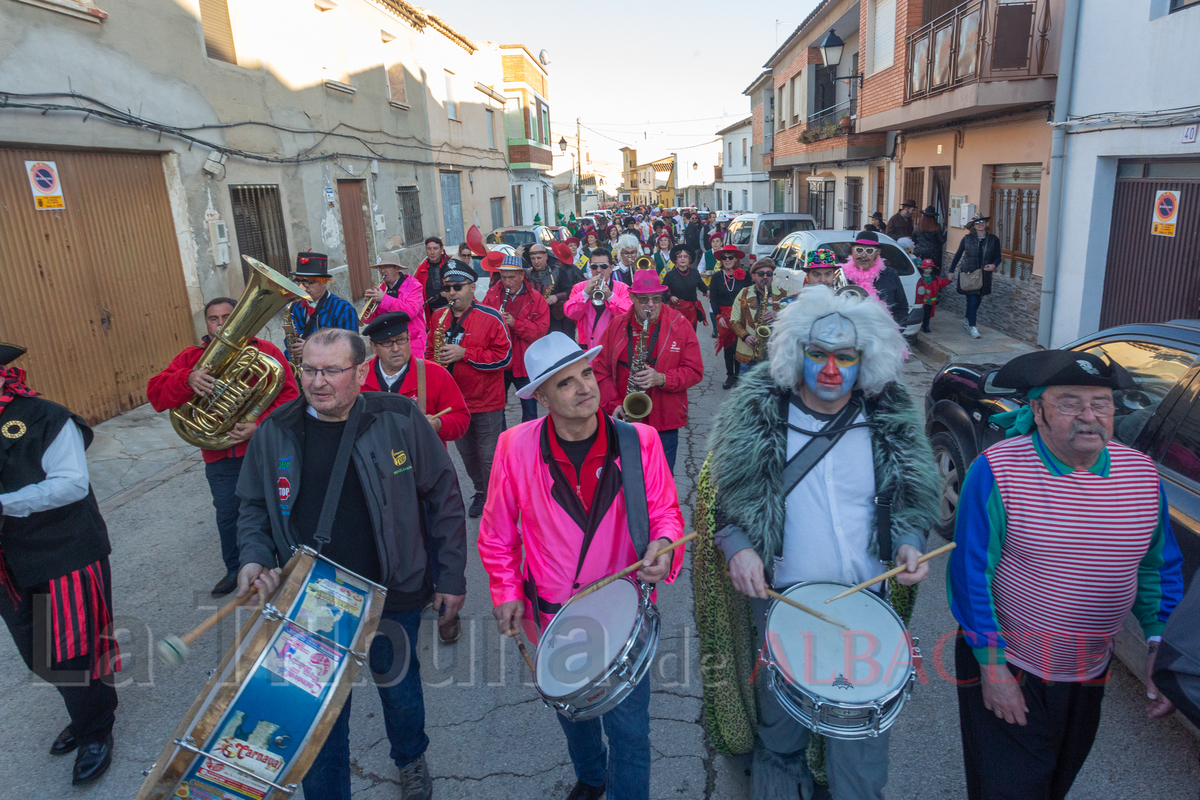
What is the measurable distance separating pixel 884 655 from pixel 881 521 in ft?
1.44

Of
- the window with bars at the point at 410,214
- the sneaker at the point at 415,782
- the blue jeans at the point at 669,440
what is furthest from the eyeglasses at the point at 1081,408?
the window with bars at the point at 410,214

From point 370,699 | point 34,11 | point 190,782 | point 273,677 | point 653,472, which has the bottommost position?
point 370,699

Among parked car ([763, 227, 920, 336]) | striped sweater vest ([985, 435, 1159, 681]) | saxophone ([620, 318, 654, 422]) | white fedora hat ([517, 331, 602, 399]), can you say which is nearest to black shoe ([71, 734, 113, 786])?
white fedora hat ([517, 331, 602, 399])

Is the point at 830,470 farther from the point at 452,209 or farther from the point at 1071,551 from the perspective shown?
the point at 452,209

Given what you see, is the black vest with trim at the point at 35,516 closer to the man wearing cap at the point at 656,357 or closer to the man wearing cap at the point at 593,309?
the man wearing cap at the point at 656,357

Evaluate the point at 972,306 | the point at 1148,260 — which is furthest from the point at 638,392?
the point at 972,306

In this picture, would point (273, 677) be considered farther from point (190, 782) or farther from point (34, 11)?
point (34, 11)

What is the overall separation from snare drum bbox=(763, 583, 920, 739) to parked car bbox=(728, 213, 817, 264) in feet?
44.5

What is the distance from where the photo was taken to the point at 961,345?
11.3m

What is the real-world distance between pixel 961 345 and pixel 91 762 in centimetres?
1143

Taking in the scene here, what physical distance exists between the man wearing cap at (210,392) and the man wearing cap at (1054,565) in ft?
12.2

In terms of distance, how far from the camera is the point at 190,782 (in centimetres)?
212

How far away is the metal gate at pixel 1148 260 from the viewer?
26.7 ft

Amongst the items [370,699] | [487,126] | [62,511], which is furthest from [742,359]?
[487,126]
